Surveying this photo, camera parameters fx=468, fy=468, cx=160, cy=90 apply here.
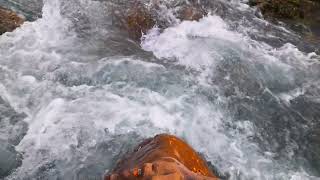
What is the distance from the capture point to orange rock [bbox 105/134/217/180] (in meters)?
4.61

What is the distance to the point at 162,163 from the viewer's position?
15.5 ft

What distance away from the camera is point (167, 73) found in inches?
336

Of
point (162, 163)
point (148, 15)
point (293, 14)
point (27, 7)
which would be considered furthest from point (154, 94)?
point (293, 14)

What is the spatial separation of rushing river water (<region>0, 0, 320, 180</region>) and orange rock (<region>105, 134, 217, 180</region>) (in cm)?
115

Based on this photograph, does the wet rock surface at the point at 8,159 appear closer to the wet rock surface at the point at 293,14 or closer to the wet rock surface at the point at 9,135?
the wet rock surface at the point at 9,135

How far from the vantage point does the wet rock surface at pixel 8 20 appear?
29.7 feet

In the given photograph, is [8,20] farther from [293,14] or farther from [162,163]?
[293,14]

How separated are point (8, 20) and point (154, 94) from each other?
3.43 m

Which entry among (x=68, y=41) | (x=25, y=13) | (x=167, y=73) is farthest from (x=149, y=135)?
(x=25, y=13)

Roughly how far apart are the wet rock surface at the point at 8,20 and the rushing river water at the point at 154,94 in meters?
0.14

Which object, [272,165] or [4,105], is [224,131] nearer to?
[272,165]

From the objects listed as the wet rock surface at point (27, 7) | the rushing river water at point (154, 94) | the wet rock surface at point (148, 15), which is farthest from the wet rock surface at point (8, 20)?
the wet rock surface at point (148, 15)

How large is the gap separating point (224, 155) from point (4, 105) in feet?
11.9

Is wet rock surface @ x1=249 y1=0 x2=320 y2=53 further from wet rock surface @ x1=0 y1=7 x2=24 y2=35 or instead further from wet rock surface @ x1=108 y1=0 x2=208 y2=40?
wet rock surface @ x1=0 y1=7 x2=24 y2=35
